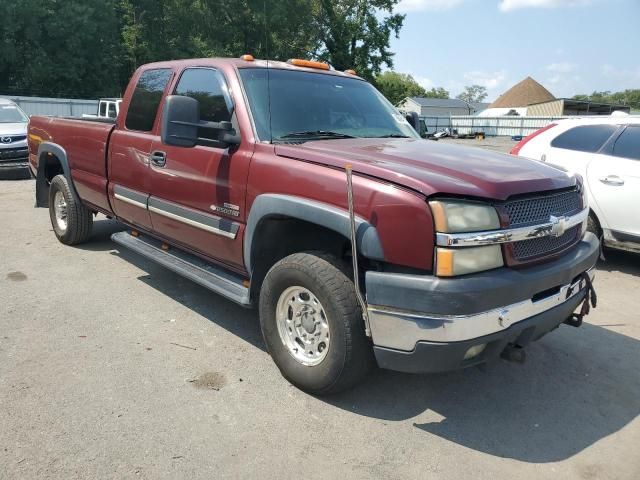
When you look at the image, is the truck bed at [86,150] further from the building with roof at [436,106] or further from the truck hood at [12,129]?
the building with roof at [436,106]

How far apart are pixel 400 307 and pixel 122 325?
2.56 meters

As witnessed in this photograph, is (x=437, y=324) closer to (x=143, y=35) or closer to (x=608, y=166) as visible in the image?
(x=608, y=166)

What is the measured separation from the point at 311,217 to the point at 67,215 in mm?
4328

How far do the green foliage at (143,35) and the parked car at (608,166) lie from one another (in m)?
29.2

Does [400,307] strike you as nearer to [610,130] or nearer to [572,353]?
[572,353]

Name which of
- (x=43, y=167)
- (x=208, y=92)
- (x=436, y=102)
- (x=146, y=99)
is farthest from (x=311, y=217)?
(x=436, y=102)

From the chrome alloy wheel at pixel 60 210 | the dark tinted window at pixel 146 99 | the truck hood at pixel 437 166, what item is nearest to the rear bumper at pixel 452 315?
the truck hood at pixel 437 166

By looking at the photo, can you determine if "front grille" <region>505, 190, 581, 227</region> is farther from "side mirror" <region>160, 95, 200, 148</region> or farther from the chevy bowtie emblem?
"side mirror" <region>160, 95, 200, 148</region>

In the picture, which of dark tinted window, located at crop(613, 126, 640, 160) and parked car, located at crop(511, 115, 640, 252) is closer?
parked car, located at crop(511, 115, 640, 252)

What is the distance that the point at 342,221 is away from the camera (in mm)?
2926

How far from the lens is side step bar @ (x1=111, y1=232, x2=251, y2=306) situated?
3794 millimetres

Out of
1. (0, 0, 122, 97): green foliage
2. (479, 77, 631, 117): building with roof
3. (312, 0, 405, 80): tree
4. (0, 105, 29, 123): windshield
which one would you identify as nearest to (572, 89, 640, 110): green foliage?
(479, 77, 631, 117): building with roof

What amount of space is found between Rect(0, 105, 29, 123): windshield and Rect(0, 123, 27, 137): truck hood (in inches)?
17.2

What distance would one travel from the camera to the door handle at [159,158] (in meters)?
4.40
